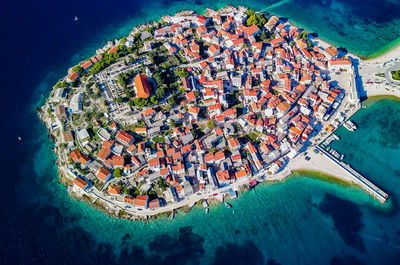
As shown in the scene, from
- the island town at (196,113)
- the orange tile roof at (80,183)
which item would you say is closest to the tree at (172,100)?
the island town at (196,113)

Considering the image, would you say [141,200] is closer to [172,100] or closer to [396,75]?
[172,100]

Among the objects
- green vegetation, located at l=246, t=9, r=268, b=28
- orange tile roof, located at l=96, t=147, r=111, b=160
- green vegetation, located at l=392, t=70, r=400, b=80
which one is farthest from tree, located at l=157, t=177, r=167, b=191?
green vegetation, located at l=392, t=70, r=400, b=80

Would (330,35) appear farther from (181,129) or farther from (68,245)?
(68,245)

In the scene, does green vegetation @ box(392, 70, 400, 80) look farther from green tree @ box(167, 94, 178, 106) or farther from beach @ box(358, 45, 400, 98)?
green tree @ box(167, 94, 178, 106)

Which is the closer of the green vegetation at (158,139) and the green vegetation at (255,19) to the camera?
the green vegetation at (158,139)

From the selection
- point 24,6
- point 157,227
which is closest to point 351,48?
point 157,227

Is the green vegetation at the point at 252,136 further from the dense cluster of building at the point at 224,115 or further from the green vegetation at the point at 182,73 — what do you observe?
the green vegetation at the point at 182,73

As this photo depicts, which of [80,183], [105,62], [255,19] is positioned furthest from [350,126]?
[105,62]

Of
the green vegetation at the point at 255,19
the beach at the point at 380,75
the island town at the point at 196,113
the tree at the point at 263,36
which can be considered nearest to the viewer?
the island town at the point at 196,113
